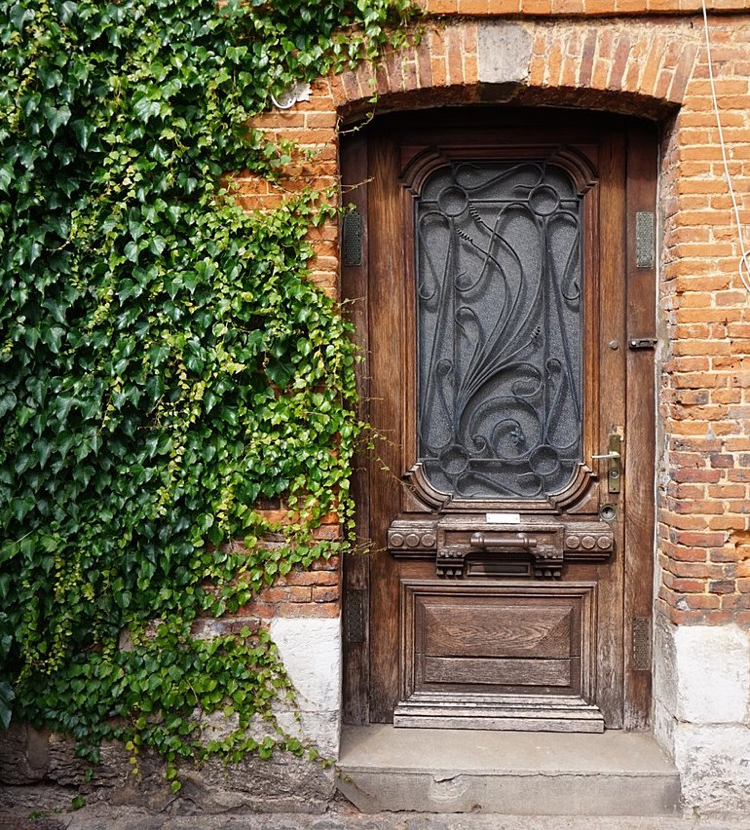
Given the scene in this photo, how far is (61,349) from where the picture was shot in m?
3.40

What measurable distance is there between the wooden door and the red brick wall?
28 cm

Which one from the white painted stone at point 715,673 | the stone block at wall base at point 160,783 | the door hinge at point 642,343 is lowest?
the stone block at wall base at point 160,783

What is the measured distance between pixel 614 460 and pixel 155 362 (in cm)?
221

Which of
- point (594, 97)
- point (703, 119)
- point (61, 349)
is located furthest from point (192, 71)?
point (703, 119)

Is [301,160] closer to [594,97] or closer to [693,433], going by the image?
[594,97]

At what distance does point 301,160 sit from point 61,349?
136 centimetres

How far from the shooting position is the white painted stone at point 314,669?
350 centimetres

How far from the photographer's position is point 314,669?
11.5ft

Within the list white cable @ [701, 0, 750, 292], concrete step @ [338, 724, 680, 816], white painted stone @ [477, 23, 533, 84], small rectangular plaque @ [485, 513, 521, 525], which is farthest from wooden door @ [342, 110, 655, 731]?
white cable @ [701, 0, 750, 292]

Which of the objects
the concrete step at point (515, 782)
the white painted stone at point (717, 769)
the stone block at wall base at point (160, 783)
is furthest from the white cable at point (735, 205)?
the stone block at wall base at point (160, 783)

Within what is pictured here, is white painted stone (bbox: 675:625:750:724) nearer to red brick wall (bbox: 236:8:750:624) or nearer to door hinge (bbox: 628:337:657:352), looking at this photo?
red brick wall (bbox: 236:8:750:624)

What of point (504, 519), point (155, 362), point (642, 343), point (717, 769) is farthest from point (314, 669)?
point (642, 343)

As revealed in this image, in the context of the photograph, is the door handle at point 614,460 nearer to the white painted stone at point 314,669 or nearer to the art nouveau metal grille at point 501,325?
the art nouveau metal grille at point 501,325

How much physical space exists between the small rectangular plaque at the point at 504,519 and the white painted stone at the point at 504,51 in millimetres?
2006
